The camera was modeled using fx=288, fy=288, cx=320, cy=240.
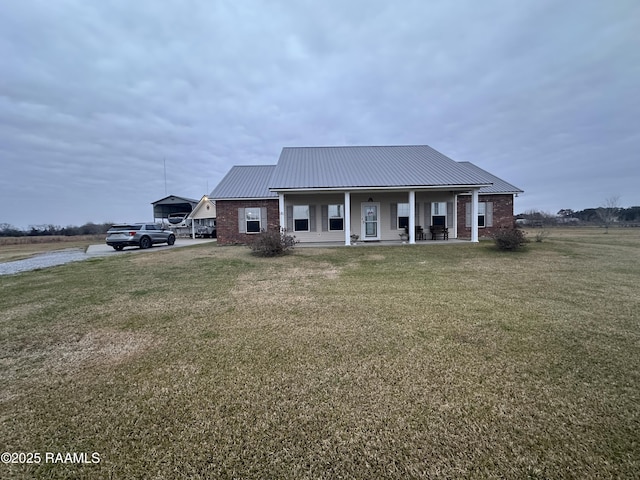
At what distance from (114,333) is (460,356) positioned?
5.02m

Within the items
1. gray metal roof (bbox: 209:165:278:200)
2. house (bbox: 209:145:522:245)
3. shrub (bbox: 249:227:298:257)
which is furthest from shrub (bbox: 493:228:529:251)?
gray metal roof (bbox: 209:165:278:200)

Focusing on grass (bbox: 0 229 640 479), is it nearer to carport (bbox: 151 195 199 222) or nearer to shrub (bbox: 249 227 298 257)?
shrub (bbox: 249 227 298 257)

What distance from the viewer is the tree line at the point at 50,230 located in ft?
125

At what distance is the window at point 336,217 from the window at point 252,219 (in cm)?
440

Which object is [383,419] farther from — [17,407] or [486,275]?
[486,275]

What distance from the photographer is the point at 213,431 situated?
7.83 feet

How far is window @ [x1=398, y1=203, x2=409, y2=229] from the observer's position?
16.7 m

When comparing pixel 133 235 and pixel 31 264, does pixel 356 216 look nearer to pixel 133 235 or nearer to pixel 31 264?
pixel 133 235

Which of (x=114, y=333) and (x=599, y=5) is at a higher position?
(x=599, y=5)

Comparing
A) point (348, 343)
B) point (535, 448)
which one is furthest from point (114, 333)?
point (535, 448)

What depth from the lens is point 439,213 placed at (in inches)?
675

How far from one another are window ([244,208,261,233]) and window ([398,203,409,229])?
833 centimetres

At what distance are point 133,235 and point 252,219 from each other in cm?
731

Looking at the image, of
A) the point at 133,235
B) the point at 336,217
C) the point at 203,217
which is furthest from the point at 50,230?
the point at 336,217
